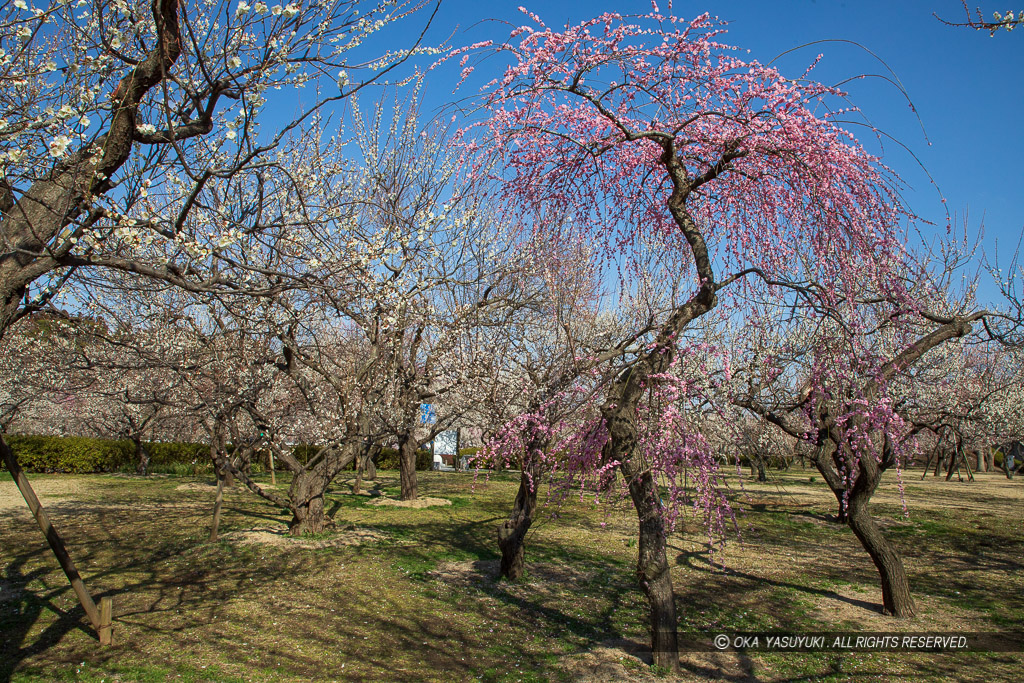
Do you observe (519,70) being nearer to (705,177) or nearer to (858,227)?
(705,177)

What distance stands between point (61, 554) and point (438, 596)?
397 cm

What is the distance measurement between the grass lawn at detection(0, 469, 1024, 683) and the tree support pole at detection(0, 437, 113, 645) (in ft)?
0.61

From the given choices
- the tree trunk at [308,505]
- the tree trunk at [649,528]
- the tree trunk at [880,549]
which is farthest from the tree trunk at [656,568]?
the tree trunk at [308,505]

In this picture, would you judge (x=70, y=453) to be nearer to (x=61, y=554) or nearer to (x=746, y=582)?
(x=61, y=554)

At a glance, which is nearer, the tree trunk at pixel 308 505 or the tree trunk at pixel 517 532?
the tree trunk at pixel 517 532

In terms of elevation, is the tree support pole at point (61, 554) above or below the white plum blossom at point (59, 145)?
below

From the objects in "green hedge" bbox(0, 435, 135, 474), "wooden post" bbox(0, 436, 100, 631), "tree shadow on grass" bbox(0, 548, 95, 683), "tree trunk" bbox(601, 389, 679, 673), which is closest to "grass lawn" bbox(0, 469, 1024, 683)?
"tree shadow on grass" bbox(0, 548, 95, 683)

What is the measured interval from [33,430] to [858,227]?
96.7 ft

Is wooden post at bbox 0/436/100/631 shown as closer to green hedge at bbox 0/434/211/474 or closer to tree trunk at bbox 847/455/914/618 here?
tree trunk at bbox 847/455/914/618

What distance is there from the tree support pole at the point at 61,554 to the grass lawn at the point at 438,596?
19 centimetres

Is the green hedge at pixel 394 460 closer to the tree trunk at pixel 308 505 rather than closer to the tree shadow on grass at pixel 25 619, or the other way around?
the tree trunk at pixel 308 505

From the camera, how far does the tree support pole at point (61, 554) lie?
4676 mm

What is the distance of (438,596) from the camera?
24.1 ft

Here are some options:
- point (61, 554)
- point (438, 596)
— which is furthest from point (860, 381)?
point (61, 554)
